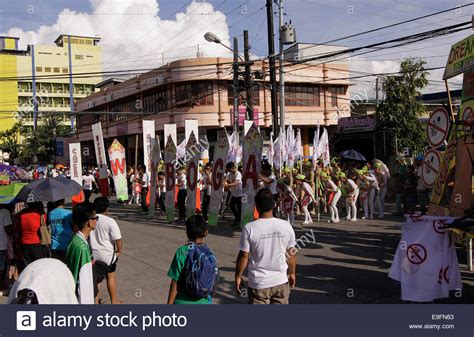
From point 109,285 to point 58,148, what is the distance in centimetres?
5160

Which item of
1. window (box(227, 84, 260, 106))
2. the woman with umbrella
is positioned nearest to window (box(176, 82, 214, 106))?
window (box(227, 84, 260, 106))

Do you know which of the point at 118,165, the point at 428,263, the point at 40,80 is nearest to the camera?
the point at 428,263

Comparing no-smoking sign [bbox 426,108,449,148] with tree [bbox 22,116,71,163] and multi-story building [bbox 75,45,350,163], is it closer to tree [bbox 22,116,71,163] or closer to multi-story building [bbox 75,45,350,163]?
multi-story building [bbox 75,45,350,163]

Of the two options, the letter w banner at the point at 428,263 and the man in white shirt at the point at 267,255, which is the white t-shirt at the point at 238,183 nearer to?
the letter w banner at the point at 428,263

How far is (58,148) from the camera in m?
53.6

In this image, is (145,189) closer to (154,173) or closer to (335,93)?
(154,173)

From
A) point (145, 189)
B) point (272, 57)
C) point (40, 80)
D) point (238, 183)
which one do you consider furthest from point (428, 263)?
point (40, 80)

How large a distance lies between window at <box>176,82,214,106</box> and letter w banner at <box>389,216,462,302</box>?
28175 mm

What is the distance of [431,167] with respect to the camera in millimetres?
8758

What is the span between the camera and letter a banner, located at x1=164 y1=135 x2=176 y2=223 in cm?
1448

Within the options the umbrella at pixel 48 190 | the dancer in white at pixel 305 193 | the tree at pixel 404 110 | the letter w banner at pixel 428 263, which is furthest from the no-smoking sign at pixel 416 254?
the tree at pixel 404 110

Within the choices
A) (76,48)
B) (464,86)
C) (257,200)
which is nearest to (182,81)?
(464,86)

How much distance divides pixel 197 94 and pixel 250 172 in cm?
2303

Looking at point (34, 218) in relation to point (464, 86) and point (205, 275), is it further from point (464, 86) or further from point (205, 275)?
point (464, 86)
